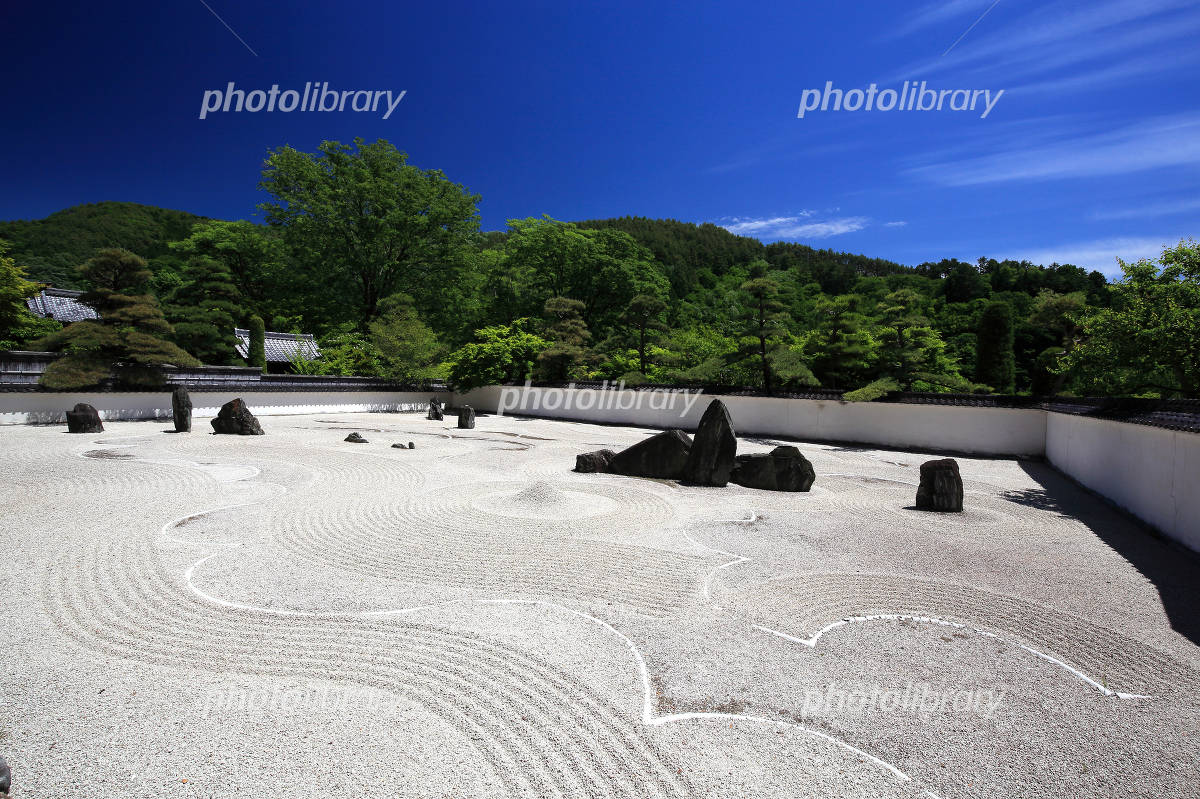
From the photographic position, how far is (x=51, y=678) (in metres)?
3.43

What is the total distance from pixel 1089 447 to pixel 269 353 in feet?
113

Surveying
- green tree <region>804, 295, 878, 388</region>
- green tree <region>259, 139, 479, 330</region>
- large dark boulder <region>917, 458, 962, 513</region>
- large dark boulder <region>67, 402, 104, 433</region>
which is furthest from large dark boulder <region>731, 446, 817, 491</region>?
green tree <region>259, 139, 479, 330</region>

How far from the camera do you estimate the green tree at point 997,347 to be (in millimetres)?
23625

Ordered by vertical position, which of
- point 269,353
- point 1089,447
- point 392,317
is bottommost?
point 1089,447

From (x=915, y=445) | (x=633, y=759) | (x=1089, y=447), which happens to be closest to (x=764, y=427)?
(x=915, y=445)

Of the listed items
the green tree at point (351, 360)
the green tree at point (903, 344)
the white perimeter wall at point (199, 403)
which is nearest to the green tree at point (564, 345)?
the white perimeter wall at point (199, 403)

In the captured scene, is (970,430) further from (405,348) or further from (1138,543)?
(405,348)

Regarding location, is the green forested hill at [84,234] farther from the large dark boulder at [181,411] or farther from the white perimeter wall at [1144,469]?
the white perimeter wall at [1144,469]

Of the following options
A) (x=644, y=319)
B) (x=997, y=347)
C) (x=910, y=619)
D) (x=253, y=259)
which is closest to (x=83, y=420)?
(x=644, y=319)

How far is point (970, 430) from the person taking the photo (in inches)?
589

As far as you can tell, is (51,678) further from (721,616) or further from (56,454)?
(56,454)

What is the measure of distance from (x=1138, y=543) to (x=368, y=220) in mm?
34900

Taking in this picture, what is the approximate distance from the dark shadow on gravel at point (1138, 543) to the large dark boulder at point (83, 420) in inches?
840

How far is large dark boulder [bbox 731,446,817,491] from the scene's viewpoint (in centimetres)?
986
